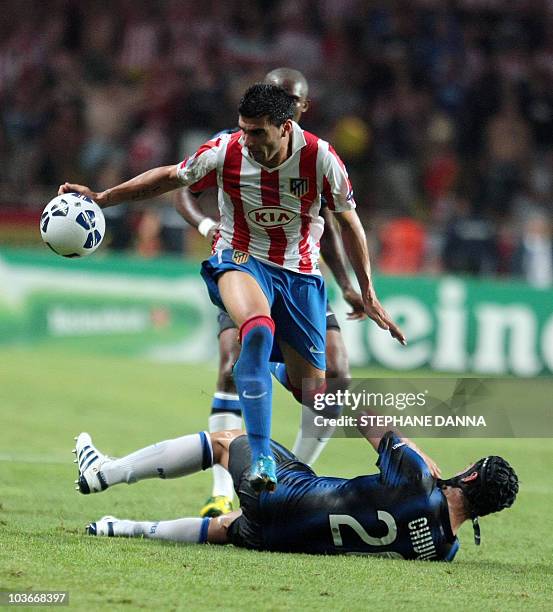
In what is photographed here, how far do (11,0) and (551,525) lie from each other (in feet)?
48.0

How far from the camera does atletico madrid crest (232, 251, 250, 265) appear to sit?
20.0 ft

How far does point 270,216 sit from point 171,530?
1623 millimetres

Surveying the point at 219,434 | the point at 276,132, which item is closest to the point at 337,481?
the point at 219,434

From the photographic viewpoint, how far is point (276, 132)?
5.79 metres

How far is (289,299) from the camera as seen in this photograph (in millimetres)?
6199

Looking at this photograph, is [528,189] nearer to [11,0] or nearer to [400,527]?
[11,0]

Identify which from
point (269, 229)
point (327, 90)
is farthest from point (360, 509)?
point (327, 90)

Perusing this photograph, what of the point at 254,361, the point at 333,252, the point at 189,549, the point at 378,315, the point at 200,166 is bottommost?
the point at 189,549

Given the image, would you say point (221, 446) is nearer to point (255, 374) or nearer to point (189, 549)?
point (255, 374)

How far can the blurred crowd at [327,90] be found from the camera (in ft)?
53.9

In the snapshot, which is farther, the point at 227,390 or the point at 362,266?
the point at 227,390

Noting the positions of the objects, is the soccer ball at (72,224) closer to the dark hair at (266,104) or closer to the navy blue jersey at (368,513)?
the dark hair at (266,104)

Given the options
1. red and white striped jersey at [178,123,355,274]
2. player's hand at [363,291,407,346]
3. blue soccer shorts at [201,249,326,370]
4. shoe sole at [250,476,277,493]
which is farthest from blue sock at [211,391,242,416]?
shoe sole at [250,476,277,493]

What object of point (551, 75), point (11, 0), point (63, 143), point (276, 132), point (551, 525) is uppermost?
point (11, 0)
